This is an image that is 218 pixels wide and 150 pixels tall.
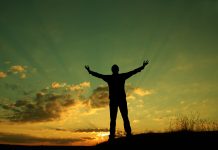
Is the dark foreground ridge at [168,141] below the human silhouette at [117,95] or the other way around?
below

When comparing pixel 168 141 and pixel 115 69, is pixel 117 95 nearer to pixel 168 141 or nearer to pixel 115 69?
pixel 115 69

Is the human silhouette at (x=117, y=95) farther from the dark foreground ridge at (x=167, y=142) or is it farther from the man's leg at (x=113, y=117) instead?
the dark foreground ridge at (x=167, y=142)

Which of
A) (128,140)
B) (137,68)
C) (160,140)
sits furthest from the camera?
(137,68)

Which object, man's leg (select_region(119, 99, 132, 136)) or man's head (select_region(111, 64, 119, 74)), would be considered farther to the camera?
man's head (select_region(111, 64, 119, 74))

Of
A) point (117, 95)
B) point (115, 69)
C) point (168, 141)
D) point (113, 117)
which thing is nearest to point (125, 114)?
point (113, 117)

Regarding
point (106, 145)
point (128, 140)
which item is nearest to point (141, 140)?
point (128, 140)

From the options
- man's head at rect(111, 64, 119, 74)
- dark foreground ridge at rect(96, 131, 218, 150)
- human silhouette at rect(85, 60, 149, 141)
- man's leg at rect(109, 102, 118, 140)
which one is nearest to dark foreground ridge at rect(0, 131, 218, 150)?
dark foreground ridge at rect(96, 131, 218, 150)

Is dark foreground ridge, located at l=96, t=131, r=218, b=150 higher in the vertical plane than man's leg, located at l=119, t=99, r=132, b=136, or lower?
lower

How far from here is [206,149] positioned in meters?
8.56

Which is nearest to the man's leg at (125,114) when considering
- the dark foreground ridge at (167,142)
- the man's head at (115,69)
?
the dark foreground ridge at (167,142)

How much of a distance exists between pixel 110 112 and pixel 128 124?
0.85 m

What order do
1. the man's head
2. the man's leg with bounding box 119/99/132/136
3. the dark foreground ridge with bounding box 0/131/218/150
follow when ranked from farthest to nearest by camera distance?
the man's head
the man's leg with bounding box 119/99/132/136
the dark foreground ridge with bounding box 0/131/218/150

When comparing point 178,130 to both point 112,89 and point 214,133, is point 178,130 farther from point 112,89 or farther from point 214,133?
point 112,89

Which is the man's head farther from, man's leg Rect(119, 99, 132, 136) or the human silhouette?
man's leg Rect(119, 99, 132, 136)
